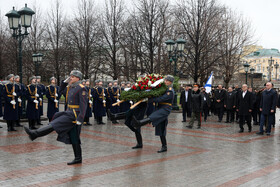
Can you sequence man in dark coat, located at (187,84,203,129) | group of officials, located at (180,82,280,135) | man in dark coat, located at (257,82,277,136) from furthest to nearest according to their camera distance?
1. man in dark coat, located at (187,84,203,129)
2. group of officials, located at (180,82,280,135)
3. man in dark coat, located at (257,82,277,136)

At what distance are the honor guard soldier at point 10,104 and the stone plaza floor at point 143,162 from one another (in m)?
0.91

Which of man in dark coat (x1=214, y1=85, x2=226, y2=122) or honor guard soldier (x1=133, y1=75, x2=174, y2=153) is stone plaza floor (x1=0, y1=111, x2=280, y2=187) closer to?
honor guard soldier (x1=133, y1=75, x2=174, y2=153)


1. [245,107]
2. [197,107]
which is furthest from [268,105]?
[197,107]

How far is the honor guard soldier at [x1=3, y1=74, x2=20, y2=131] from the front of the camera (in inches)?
460

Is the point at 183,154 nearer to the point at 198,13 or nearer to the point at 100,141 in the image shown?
the point at 100,141

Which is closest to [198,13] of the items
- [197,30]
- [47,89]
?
[197,30]

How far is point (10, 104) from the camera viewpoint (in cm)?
1186

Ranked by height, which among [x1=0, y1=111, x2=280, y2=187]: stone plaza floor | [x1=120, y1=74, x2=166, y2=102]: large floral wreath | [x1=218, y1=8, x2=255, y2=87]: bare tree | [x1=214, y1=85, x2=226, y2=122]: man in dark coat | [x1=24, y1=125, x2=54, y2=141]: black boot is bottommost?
[x1=0, y1=111, x2=280, y2=187]: stone plaza floor

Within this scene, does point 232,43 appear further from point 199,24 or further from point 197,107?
point 197,107

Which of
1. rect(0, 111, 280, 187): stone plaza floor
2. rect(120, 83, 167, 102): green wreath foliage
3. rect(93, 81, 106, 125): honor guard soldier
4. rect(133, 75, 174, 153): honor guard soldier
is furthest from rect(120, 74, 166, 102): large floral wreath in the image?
rect(93, 81, 106, 125): honor guard soldier

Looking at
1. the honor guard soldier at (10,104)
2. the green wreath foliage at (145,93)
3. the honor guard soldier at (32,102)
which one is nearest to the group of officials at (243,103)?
the green wreath foliage at (145,93)

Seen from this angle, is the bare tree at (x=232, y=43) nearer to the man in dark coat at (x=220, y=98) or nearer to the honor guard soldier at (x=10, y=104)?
the man in dark coat at (x=220, y=98)

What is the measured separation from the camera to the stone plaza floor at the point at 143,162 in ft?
19.0

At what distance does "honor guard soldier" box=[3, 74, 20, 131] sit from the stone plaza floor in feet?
2.97
